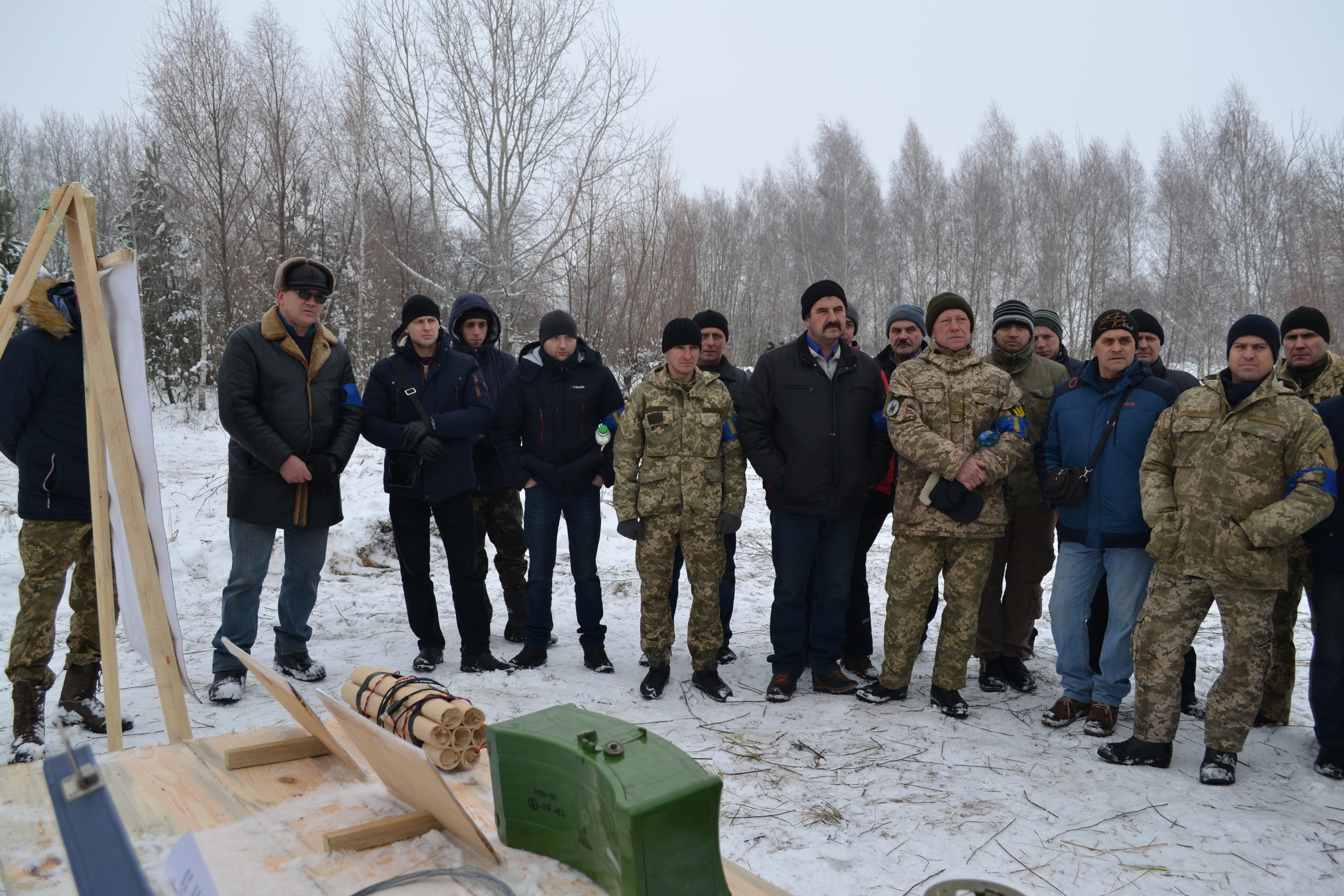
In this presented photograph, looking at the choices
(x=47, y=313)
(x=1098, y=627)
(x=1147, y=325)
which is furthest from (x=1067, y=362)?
(x=47, y=313)

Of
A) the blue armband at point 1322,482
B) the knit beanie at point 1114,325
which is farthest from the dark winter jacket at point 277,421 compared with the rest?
the blue armband at point 1322,482

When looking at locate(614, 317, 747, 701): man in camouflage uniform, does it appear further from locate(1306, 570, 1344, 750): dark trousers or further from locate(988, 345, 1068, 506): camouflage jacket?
locate(1306, 570, 1344, 750): dark trousers

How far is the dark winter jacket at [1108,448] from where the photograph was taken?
12.8ft

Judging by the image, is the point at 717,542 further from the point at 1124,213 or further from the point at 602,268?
the point at 1124,213

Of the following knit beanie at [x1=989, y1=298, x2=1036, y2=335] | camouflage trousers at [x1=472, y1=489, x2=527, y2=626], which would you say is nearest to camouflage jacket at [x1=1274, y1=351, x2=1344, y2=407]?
knit beanie at [x1=989, y1=298, x2=1036, y2=335]

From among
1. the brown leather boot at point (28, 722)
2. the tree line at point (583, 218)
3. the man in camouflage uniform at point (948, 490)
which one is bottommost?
the brown leather boot at point (28, 722)

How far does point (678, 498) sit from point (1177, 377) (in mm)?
3080

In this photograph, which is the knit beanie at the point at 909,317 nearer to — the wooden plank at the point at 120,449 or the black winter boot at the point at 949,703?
the black winter boot at the point at 949,703

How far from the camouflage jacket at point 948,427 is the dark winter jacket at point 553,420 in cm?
172

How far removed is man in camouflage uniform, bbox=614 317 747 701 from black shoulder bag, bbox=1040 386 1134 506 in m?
1.65

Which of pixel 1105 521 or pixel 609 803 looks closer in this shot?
pixel 609 803

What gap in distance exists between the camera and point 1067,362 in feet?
17.8

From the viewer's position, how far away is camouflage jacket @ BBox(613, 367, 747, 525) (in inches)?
176

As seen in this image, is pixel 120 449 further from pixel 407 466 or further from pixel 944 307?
pixel 944 307
